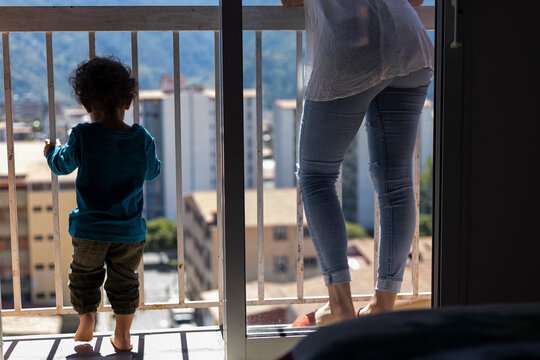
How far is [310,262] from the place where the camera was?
202cm

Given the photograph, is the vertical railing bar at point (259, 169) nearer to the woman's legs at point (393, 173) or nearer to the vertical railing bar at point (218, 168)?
the vertical railing bar at point (218, 168)

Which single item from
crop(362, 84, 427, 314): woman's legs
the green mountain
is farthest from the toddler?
crop(362, 84, 427, 314): woman's legs

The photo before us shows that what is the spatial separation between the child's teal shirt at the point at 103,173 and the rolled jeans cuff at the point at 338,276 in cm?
67

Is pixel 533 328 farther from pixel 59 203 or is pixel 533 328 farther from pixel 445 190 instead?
pixel 59 203

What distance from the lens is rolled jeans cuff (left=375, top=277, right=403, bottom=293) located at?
6.44 feet

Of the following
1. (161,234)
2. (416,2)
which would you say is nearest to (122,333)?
(416,2)

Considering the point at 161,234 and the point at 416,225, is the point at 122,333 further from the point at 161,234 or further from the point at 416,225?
the point at 161,234

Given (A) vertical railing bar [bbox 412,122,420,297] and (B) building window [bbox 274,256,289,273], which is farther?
(B) building window [bbox 274,256,289,273]

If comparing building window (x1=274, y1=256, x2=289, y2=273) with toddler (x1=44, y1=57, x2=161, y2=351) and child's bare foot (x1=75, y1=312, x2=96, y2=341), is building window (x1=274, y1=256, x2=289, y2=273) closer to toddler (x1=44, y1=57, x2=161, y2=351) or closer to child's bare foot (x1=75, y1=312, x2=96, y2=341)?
toddler (x1=44, y1=57, x2=161, y2=351)

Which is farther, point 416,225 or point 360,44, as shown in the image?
point 416,225

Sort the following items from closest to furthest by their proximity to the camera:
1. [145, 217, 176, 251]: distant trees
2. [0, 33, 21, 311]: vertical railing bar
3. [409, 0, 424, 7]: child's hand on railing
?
[409, 0, 424, 7]: child's hand on railing < [0, 33, 21, 311]: vertical railing bar < [145, 217, 176, 251]: distant trees

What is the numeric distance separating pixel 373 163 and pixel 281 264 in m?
0.49

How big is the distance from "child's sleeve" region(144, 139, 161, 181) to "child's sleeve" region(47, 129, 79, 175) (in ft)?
0.74

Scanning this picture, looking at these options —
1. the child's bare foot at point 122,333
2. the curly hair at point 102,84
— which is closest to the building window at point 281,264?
the child's bare foot at point 122,333
